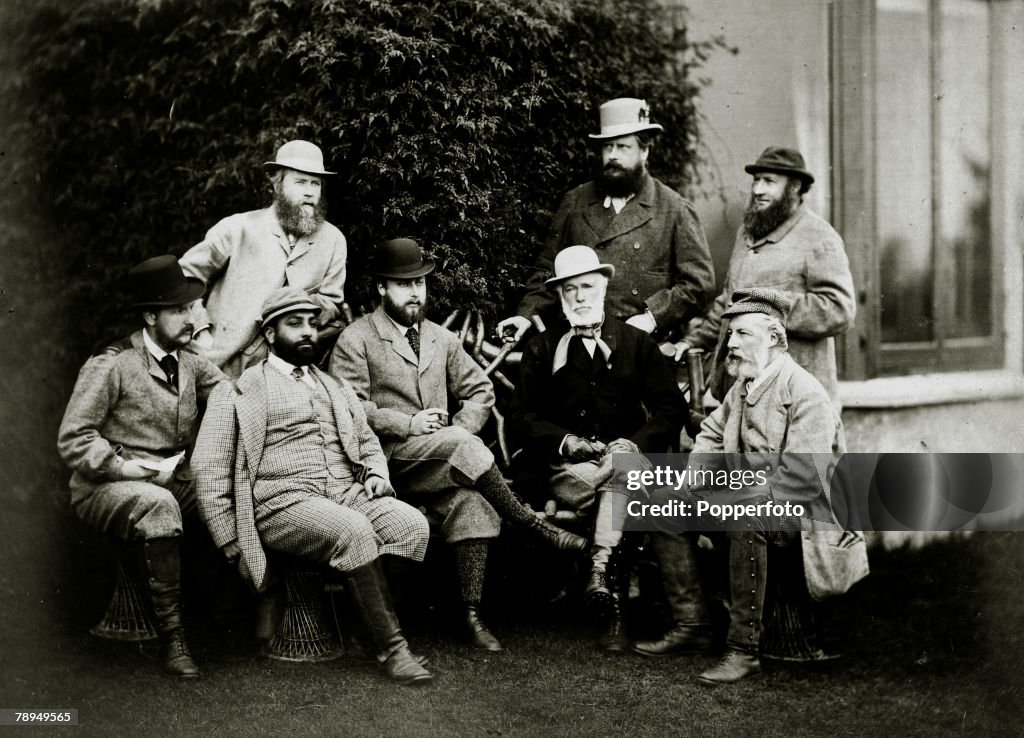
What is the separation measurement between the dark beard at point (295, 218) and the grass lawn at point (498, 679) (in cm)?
188

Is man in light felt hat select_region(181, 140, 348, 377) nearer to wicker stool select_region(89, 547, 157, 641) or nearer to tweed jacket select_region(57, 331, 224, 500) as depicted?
tweed jacket select_region(57, 331, 224, 500)

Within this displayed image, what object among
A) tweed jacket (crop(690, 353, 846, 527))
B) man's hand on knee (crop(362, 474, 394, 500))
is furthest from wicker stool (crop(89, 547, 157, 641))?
tweed jacket (crop(690, 353, 846, 527))

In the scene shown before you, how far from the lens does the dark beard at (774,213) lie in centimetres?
569

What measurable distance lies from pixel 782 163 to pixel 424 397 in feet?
7.64

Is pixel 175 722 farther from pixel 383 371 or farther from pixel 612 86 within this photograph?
pixel 612 86

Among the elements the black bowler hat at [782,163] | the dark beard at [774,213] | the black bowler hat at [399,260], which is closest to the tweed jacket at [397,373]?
the black bowler hat at [399,260]

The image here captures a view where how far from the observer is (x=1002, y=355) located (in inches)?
264

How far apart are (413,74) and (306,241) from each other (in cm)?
113

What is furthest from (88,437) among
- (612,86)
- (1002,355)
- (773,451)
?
(1002,355)

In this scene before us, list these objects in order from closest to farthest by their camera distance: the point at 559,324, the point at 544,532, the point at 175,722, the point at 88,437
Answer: the point at 175,722 < the point at 88,437 < the point at 544,532 < the point at 559,324

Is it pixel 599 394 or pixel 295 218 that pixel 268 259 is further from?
pixel 599 394

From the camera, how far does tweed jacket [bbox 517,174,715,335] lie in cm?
593

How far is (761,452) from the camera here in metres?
4.74

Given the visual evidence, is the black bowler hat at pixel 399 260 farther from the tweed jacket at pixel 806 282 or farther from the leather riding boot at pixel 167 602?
the leather riding boot at pixel 167 602
